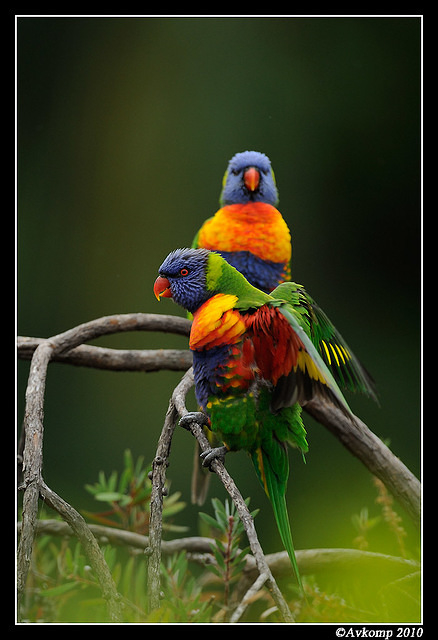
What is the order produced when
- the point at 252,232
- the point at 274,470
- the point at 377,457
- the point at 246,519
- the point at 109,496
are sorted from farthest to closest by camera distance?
1. the point at 252,232
2. the point at 377,457
3. the point at 109,496
4. the point at 274,470
5. the point at 246,519

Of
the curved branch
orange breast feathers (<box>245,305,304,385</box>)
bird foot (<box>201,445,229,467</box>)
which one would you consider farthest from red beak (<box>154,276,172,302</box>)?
the curved branch

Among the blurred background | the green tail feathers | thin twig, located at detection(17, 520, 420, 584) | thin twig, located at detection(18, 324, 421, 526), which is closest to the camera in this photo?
the green tail feathers

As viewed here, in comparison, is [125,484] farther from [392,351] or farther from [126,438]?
[392,351]

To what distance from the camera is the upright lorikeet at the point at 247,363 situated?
109cm

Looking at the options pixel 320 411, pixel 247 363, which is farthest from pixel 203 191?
pixel 247 363

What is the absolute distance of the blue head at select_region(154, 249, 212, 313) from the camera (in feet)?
3.81

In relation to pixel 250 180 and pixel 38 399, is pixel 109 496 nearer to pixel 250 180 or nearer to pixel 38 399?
pixel 38 399

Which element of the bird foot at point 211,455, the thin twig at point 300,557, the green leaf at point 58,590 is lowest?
the thin twig at point 300,557

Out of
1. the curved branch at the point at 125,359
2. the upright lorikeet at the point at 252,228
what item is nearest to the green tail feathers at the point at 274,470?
the curved branch at the point at 125,359

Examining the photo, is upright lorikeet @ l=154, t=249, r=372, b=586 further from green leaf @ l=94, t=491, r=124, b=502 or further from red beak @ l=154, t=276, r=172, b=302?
green leaf @ l=94, t=491, r=124, b=502

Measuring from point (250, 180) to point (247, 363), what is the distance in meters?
0.94

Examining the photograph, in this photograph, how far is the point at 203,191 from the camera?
2.30 meters

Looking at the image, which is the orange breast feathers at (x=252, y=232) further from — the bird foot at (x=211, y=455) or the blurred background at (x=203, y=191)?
the bird foot at (x=211, y=455)

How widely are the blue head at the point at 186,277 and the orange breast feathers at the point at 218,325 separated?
0.11 feet
